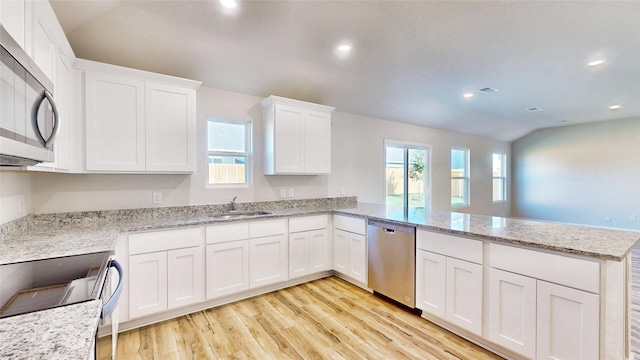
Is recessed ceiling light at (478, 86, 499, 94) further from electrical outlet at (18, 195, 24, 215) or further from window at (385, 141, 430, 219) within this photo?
electrical outlet at (18, 195, 24, 215)

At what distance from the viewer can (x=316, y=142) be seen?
3.72 m

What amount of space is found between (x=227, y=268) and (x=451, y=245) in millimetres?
2108

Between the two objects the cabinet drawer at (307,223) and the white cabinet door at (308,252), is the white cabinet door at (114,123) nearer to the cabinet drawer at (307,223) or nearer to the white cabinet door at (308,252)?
the cabinet drawer at (307,223)

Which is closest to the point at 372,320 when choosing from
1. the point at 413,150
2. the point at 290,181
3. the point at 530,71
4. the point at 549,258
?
the point at 549,258

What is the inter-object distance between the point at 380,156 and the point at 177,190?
10.7ft

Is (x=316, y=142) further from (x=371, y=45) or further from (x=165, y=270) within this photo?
(x=165, y=270)

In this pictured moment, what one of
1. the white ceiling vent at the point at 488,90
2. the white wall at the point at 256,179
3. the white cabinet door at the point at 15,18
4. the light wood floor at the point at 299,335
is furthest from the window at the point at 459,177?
the white cabinet door at the point at 15,18

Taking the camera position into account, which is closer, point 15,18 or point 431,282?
point 15,18

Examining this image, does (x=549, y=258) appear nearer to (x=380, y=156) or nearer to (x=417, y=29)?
(x=417, y=29)

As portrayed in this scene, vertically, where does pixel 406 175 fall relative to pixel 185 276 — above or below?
above

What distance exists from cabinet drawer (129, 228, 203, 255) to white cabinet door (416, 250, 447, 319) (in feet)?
6.84

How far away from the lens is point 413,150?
5598 mm

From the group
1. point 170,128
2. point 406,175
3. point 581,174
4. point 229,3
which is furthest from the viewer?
point 581,174

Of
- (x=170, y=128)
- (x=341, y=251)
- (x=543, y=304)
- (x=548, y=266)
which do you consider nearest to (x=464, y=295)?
(x=543, y=304)
